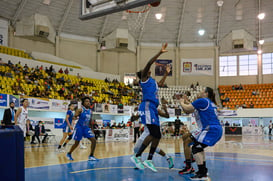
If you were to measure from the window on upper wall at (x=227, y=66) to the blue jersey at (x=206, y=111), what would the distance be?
3152 centimetres

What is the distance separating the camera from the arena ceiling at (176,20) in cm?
2917

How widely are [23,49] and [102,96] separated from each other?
8674mm

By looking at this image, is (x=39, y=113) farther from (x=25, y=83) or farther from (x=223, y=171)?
(x=223, y=171)

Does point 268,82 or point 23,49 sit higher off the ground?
point 23,49

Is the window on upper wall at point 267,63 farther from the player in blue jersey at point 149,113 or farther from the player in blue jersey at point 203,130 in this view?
the player in blue jersey at point 203,130

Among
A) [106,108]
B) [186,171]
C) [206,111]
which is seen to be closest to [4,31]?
[106,108]

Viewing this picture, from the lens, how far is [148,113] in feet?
19.8

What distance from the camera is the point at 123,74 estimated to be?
114 ft

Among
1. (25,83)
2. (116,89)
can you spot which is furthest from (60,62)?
(25,83)

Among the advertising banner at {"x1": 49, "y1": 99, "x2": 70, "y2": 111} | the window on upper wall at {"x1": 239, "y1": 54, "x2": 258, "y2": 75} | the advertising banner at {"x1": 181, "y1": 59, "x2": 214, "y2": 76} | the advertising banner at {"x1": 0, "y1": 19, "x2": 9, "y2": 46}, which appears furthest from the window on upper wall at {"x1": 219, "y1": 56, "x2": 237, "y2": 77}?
the advertising banner at {"x1": 0, "y1": 19, "x2": 9, "y2": 46}

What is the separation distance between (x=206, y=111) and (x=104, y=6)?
4.20 meters

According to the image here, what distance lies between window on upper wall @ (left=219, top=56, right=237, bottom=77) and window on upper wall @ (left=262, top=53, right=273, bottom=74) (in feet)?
10.3

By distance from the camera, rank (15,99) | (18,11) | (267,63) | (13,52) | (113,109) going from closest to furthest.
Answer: (15,99) < (113,109) < (13,52) < (18,11) < (267,63)

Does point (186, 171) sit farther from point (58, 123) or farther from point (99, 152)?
point (58, 123)
